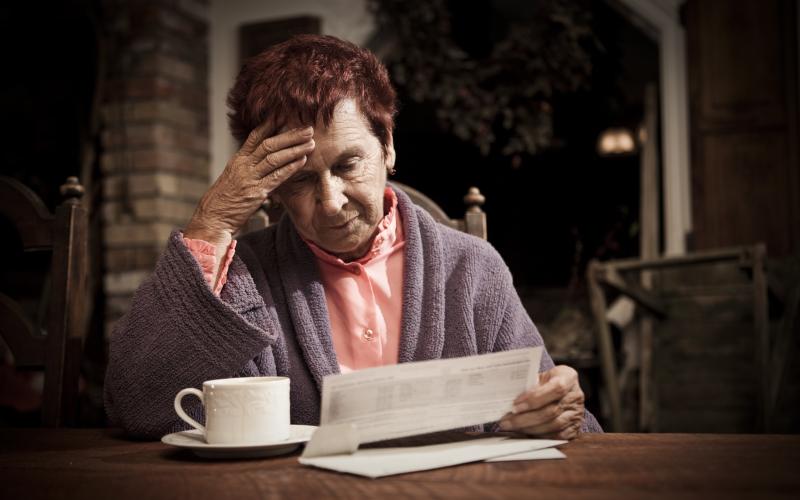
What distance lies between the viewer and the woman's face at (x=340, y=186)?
125cm

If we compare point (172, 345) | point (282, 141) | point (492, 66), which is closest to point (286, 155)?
point (282, 141)

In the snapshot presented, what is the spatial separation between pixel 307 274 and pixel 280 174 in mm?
203

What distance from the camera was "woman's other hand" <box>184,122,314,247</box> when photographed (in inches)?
48.2

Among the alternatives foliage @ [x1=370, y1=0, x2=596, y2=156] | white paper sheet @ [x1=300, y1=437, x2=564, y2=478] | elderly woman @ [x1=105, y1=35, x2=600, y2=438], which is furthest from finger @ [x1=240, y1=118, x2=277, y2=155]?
foliage @ [x1=370, y1=0, x2=596, y2=156]

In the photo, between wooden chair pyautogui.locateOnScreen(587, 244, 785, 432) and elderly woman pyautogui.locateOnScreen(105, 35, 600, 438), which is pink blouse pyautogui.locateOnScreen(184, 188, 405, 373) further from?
wooden chair pyautogui.locateOnScreen(587, 244, 785, 432)

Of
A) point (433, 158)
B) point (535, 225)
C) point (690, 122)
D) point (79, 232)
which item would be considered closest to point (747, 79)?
point (690, 122)

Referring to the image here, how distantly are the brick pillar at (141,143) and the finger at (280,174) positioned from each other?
246 cm

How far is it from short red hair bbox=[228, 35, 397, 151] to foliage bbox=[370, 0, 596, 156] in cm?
310

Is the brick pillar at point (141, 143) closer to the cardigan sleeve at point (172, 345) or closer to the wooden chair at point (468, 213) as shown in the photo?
the wooden chair at point (468, 213)

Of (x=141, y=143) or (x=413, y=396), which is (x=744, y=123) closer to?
(x=141, y=143)

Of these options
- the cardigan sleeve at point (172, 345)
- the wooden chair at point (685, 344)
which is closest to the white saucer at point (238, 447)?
the cardigan sleeve at point (172, 345)

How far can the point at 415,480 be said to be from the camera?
78 centimetres

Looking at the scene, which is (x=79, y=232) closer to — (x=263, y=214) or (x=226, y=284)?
(x=226, y=284)

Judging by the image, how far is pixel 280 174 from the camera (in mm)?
1227
